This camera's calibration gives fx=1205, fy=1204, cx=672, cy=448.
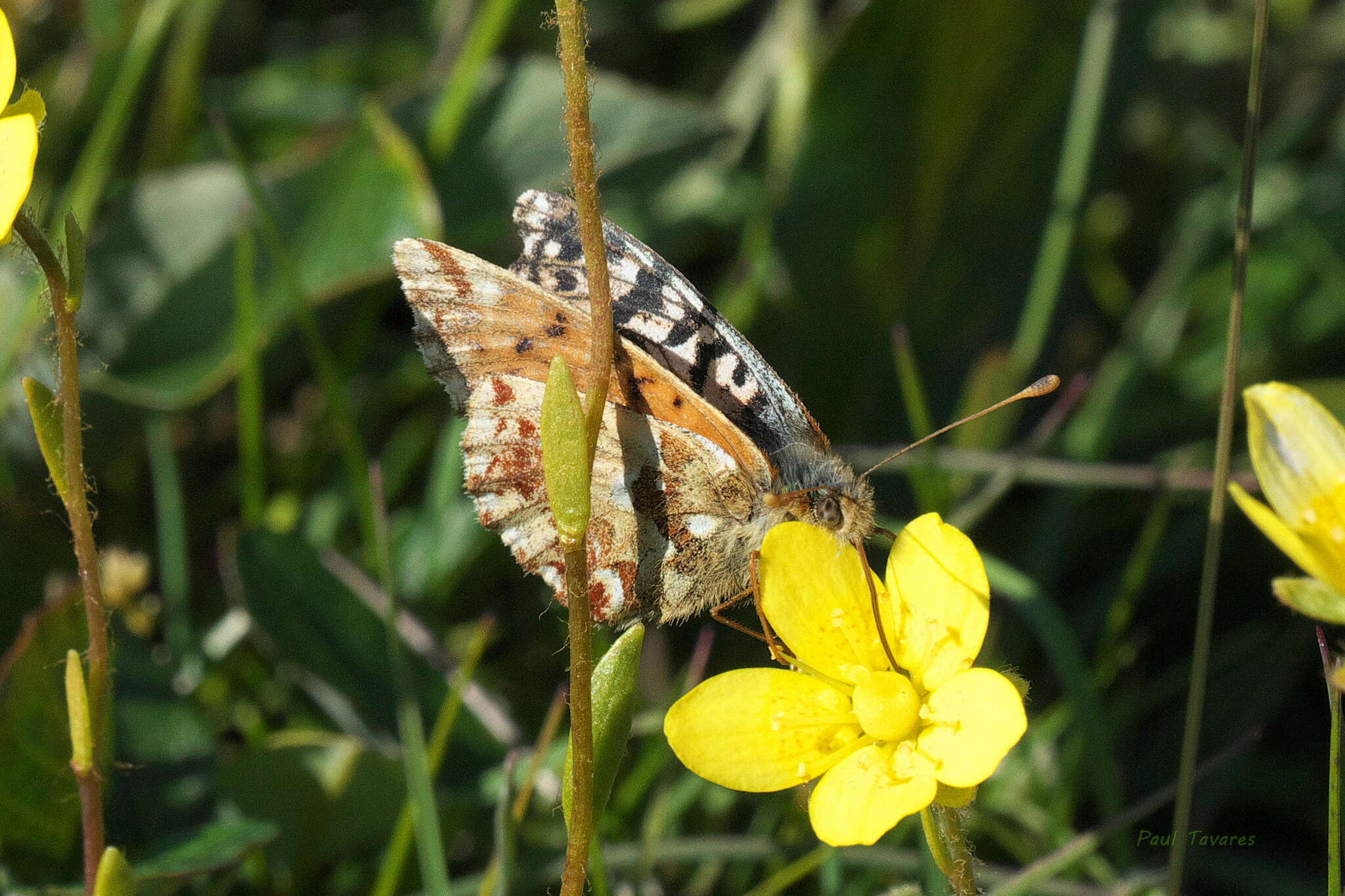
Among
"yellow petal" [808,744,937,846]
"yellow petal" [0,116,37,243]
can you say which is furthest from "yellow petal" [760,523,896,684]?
"yellow petal" [0,116,37,243]

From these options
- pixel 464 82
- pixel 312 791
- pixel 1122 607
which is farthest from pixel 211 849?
pixel 464 82

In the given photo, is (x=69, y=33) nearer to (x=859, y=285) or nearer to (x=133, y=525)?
(x=133, y=525)

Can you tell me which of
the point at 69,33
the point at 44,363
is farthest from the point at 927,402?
the point at 69,33

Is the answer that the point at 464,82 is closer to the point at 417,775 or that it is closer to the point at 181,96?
the point at 181,96

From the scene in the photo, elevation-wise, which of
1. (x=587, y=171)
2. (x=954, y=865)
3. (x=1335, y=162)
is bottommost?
(x=954, y=865)

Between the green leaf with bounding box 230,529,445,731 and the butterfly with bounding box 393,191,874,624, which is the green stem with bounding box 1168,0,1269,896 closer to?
the butterfly with bounding box 393,191,874,624

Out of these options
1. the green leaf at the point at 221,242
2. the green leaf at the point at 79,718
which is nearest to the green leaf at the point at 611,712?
the green leaf at the point at 79,718

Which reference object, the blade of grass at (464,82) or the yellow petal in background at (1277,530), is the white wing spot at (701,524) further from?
the blade of grass at (464,82)
